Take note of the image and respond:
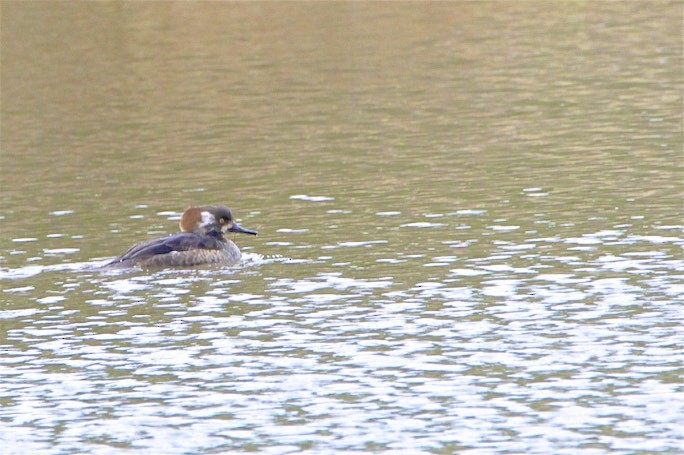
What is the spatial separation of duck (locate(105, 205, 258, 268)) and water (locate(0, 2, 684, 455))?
215mm

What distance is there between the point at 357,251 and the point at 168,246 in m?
2.58

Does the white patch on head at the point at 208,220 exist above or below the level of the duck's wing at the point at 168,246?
above

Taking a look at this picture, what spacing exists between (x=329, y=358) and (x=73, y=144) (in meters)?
18.4

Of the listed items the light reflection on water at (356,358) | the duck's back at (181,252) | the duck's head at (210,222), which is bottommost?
the light reflection on water at (356,358)

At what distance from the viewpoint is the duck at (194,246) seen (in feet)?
66.2

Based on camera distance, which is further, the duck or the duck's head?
the duck's head

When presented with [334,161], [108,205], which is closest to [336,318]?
[108,205]

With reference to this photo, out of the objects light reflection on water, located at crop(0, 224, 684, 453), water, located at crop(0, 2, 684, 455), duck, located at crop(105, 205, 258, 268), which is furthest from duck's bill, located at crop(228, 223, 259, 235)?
light reflection on water, located at crop(0, 224, 684, 453)

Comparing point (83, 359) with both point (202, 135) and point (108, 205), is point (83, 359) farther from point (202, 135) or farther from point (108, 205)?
point (202, 135)

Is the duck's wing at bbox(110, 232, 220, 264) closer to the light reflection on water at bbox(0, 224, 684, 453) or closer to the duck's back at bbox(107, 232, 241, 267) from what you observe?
the duck's back at bbox(107, 232, 241, 267)

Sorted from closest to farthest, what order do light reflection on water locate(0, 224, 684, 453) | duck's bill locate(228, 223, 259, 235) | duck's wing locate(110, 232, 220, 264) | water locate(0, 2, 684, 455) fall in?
light reflection on water locate(0, 224, 684, 453)
water locate(0, 2, 684, 455)
duck's wing locate(110, 232, 220, 264)
duck's bill locate(228, 223, 259, 235)

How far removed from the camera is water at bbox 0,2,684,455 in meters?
13.4

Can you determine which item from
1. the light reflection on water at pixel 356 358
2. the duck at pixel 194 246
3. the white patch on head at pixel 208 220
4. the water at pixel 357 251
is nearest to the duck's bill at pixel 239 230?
the duck at pixel 194 246

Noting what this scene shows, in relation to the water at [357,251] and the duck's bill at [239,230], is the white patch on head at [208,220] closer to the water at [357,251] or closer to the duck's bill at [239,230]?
the duck's bill at [239,230]
